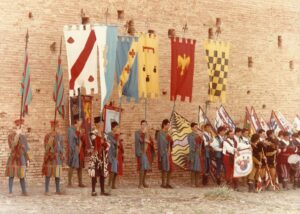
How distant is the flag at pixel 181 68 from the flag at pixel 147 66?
1.45 ft

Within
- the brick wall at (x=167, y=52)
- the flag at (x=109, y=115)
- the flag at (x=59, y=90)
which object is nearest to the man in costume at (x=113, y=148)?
the flag at (x=109, y=115)

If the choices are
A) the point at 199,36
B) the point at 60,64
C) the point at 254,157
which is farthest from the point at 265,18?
the point at 60,64

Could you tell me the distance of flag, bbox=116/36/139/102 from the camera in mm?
12164

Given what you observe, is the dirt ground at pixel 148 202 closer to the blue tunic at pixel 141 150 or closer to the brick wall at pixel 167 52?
the blue tunic at pixel 141 150

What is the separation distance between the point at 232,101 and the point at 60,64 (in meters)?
5.85

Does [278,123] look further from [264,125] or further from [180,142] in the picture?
[180,142]

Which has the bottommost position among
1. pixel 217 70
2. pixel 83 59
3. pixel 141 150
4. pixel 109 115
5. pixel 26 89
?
pixel 141 150

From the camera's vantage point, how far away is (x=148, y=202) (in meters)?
10.2

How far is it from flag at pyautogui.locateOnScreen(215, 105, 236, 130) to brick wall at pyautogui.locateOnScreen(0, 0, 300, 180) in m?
0.66

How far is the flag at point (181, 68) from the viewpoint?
1291cm

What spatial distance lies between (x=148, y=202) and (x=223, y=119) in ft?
17.3

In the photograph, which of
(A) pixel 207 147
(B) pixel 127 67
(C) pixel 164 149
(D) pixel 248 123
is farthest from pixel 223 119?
(B) pixel 127 67

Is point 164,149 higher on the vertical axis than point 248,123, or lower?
lower

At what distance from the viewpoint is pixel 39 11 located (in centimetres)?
1256
